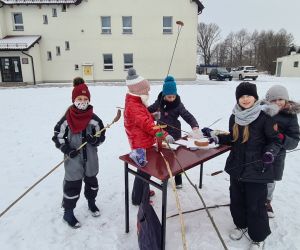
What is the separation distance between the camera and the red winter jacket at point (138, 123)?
2656 millimetres

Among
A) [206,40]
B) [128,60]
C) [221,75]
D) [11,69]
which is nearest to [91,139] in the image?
[128,60]

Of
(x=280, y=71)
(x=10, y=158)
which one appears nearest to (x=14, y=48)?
(x=10, y=158)

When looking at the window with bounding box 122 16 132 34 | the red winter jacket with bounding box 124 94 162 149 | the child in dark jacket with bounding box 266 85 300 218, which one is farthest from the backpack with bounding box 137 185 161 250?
the window with bounding box 122 16 132 34

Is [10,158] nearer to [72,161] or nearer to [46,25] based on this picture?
[72,161]

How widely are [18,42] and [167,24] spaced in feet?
39.1

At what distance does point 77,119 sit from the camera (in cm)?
273

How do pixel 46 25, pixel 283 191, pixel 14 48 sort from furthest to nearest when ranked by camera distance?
pixel 46 25 → pixel 14 48 → pixel 283 191

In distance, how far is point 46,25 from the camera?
21.5 metres

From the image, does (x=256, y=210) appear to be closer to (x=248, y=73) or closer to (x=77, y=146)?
(x=77, y=146)

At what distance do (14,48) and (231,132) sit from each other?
21128 millimetres

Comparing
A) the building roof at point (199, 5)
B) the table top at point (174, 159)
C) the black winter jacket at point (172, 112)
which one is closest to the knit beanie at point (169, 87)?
the black winter jacket at point (172, 112)

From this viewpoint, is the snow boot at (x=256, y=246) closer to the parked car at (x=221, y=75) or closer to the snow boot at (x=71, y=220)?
the snow boot at (x=71, y=220)

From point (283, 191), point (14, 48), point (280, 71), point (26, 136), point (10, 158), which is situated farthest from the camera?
point (280, 71)

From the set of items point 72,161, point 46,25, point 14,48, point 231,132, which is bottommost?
point 72,161
